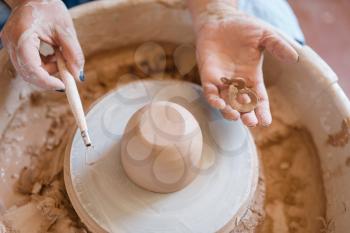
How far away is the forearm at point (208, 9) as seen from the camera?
1358 mm

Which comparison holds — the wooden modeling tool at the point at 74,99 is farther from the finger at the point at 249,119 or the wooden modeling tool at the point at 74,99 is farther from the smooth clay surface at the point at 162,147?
the finger at the point at 249,119

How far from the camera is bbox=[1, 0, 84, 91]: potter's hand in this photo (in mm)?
1099

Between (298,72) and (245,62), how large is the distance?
22 centimetres

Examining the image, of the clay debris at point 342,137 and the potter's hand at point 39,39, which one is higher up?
the potter's hand at point 39,39

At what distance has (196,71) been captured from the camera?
1557 mm

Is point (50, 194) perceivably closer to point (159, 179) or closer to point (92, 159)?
point (92, 159)

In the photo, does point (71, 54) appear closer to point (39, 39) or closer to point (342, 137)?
point (39, 39)

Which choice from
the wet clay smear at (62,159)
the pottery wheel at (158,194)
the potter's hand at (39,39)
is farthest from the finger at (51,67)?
the wet clay smear at (62,159)

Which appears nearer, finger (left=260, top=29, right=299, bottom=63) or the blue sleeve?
finger (left=260, top=29, right=299, bottom=63)

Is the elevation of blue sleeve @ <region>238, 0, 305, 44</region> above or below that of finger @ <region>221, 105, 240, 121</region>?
above

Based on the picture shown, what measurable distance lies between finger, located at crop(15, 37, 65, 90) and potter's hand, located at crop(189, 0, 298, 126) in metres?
0.46

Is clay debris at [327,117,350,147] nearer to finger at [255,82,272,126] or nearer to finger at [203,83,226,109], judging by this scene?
finger at [255,82,272,126]

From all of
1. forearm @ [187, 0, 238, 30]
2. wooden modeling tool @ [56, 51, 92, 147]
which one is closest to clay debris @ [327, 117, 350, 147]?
forearm @ [187, 0, 238, 30]

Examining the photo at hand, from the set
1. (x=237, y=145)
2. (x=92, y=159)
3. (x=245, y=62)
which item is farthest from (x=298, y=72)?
(x=92, y=159)
